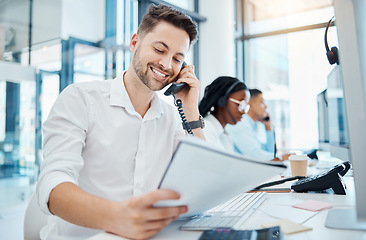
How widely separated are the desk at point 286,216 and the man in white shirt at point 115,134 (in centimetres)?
19

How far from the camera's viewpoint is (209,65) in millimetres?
4754

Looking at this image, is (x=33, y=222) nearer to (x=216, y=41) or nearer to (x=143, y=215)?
(x=143, y=215)

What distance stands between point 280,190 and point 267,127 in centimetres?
231

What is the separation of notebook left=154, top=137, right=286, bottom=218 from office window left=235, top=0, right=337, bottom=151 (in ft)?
13.4

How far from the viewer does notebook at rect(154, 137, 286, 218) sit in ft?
1.74

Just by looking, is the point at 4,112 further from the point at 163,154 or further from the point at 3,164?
the point at 163,154

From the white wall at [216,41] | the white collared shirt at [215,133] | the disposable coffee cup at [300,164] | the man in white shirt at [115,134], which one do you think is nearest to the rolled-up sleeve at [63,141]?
the man in white shirt at [115,134]

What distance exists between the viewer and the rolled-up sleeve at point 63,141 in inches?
32.3

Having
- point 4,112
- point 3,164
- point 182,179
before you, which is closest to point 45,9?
point 4,112

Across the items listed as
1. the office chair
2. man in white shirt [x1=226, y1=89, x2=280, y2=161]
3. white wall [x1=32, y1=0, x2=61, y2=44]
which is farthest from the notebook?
white wall [x1=32, y1=0, x2=61, y2=44]

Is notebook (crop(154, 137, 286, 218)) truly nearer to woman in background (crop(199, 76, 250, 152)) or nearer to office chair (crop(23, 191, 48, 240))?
office chair (crop(23, 191, 48, 240))

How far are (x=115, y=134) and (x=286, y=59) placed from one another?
4.26 metres

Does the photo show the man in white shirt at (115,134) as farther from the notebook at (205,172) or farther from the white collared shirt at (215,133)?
the white collared shirt at (215,133)

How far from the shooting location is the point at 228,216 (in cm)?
79
